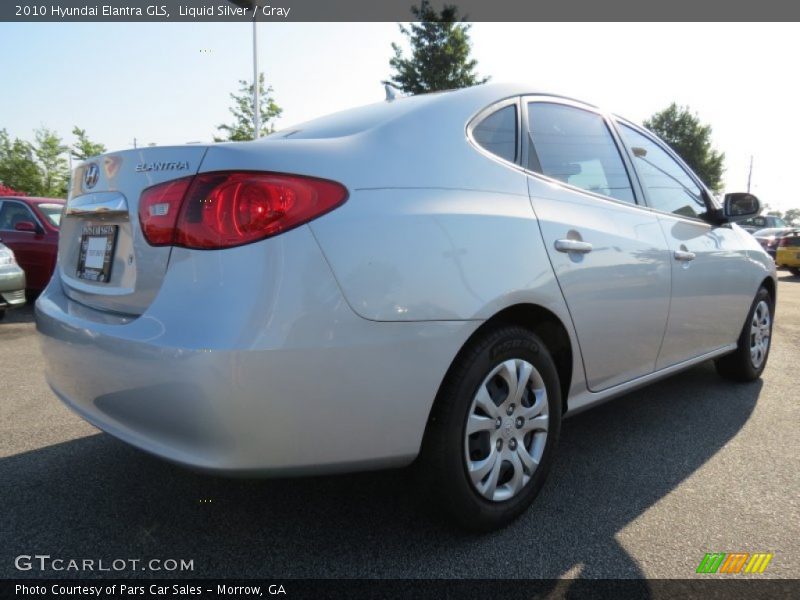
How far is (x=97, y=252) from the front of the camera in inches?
78.4

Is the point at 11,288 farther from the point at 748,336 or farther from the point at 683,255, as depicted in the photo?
the point at 748,336

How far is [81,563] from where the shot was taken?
1.84m

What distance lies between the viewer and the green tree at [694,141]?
45.9 metres

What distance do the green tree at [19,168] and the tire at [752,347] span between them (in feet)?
135

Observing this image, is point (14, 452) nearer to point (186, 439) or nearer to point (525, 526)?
point (186, 439)

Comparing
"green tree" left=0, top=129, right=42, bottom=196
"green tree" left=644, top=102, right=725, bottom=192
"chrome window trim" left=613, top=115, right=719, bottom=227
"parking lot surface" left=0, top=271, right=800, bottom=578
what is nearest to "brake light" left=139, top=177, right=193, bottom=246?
"parking lot surface" left=0, top=271, right=800, bottom=578

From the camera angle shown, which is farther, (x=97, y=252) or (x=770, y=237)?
(x=770, y=237)

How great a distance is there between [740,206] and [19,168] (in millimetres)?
42258

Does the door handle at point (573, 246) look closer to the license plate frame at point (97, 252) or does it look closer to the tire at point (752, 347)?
the license plate frame at point (97, 252)

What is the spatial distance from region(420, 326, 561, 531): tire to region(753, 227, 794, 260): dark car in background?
18256mm

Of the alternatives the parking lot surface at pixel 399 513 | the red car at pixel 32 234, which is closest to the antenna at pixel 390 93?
the parking lot surface at pixel 399 513

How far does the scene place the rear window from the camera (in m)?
2.12

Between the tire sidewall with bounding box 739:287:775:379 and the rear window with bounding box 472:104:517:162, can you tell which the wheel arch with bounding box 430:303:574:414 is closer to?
the rear window with bounding box 472:104:517:162

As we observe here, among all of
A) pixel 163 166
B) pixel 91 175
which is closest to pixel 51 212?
pixel 91 175
